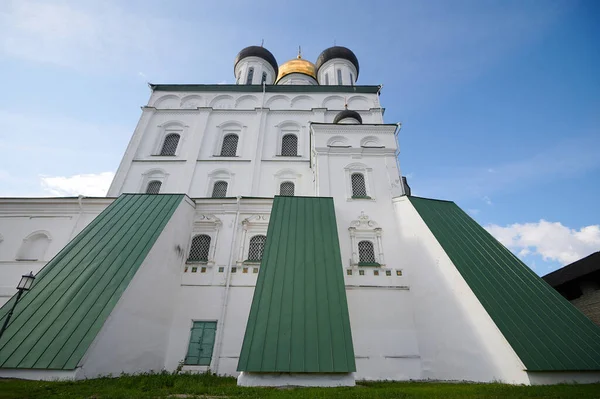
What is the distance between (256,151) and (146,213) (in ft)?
21.0

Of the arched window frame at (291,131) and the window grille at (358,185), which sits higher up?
the arched window frame at (291,131)

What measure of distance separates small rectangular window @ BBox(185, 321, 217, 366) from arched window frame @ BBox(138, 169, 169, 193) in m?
7.37

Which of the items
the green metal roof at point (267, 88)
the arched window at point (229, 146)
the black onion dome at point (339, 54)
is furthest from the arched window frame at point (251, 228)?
the black onion dome at point (339, 54)

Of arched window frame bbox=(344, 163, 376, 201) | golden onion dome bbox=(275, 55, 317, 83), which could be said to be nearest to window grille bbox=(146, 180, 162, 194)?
arched window frame bbox=(344, 163, 376, 201)

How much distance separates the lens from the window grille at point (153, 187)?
13.6 metres

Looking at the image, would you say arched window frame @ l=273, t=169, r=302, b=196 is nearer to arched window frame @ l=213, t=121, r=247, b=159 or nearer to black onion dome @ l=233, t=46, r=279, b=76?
arched window frame @ l=213, t=121, r=247, b=159

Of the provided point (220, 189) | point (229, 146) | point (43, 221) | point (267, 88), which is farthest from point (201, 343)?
point (267, 88)

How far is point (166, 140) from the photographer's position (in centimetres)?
1554

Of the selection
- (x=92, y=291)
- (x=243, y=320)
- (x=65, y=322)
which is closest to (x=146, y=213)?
(x=92, y=291)

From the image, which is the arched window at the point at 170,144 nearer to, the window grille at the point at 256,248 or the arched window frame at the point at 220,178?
the arched window frame at the point at 220,178

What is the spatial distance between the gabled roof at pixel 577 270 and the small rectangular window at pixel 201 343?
1235 cm

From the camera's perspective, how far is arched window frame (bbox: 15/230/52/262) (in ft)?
34.0

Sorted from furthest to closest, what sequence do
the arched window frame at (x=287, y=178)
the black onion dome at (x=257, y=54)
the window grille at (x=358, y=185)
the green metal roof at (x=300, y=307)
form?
1. the black onion dome at (x=257, y=54)
2. the arched window frame at (x=287, y=178)
3. the window grille at (x=358, y=185)
4. the green metal roof at (x=300, y=307)

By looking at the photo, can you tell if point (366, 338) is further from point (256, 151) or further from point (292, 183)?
point (256, 151)
